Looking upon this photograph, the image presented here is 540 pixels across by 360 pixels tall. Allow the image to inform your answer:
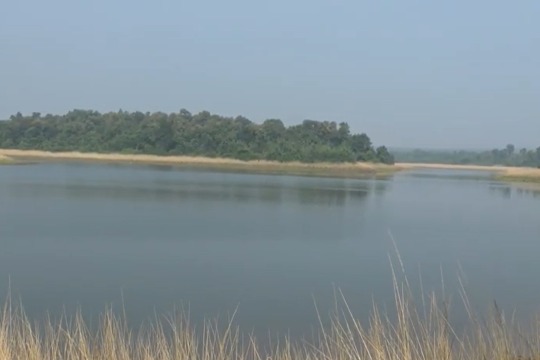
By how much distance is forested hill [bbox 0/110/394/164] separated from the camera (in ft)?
177

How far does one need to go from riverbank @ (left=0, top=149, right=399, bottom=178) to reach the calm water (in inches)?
1071

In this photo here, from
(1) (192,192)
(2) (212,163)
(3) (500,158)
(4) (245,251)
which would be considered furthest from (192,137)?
(3) (500,158)

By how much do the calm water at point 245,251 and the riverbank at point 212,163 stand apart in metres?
27.2

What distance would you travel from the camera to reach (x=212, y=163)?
2112 inches

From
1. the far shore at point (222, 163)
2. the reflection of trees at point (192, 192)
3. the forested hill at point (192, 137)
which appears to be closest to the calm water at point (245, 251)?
the reflection of trees at point (192, 192)

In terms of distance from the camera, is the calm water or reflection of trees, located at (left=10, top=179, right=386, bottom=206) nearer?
the calm water

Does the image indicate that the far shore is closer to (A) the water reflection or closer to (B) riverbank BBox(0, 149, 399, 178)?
(B) riverbank BBox(0, 149, 399, 178)

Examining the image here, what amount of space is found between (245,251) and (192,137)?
42300mm

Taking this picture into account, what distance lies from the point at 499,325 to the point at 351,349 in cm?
87

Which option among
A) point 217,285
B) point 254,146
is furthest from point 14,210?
point 254,146

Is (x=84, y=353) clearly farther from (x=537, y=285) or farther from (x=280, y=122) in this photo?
(x=280, y=122)

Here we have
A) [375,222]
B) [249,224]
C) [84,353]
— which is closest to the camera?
[84,353]

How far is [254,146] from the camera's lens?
54625 mm

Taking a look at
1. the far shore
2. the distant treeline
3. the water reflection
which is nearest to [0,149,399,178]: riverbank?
the far shore
